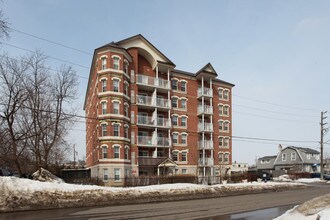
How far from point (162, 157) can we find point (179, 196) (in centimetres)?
2145

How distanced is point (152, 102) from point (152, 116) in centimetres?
215

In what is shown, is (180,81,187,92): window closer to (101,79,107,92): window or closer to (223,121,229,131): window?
(223,121,229,131): window

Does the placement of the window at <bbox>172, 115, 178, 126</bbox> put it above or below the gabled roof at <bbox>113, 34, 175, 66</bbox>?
below

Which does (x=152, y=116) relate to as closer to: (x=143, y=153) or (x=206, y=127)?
(x=143, y=153)

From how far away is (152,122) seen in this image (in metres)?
46.2

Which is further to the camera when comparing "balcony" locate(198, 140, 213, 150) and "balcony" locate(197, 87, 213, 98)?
"balcony" locate(197, 87, 213, 98)

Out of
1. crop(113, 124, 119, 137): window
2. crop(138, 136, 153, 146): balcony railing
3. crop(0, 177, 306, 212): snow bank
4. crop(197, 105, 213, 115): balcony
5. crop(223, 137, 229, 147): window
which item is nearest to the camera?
crop(0, 177, 306, 212): snow bank

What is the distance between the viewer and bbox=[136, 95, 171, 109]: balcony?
147 feet

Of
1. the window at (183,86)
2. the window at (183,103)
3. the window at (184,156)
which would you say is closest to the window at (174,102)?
the window at (183,103)

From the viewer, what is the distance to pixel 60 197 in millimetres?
19656

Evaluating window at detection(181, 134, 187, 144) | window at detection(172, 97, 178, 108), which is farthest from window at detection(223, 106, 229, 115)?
window at detection(172, 97, 178, 108)

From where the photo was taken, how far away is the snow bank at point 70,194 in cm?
1827

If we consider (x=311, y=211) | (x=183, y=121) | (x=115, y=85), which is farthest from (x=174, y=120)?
(x=311, y=211)

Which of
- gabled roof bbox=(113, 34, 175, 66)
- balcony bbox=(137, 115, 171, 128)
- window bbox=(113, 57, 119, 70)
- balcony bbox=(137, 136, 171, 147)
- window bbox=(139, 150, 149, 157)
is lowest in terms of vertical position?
window bbox=(139, 150, 149, 157)
